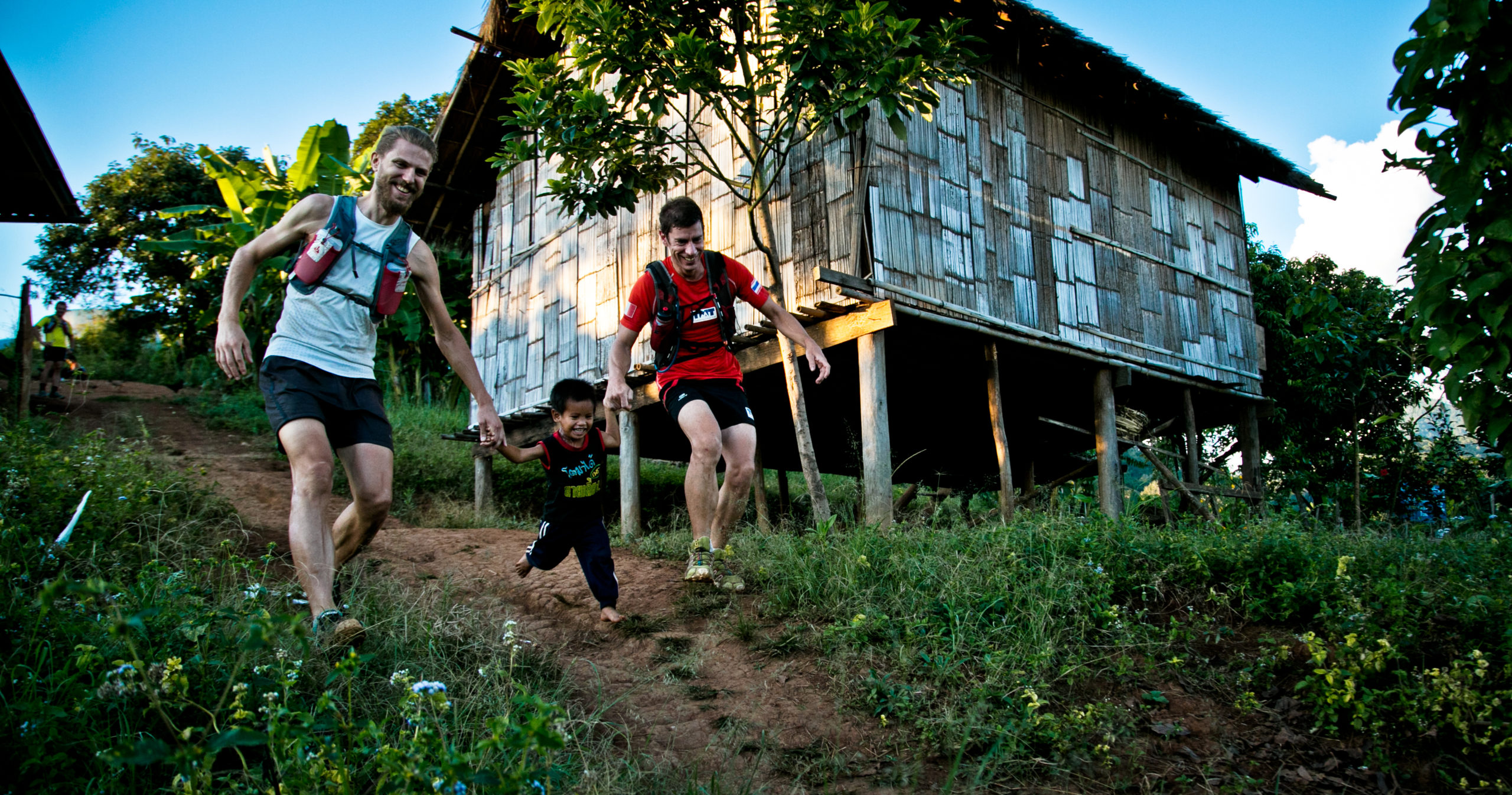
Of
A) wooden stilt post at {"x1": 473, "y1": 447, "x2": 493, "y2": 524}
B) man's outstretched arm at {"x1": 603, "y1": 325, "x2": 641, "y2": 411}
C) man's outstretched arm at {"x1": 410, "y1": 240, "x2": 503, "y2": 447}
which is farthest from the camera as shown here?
wooden stilt post at {"x1": 473, "y1": 447, "x2": 493, "y2": 524}

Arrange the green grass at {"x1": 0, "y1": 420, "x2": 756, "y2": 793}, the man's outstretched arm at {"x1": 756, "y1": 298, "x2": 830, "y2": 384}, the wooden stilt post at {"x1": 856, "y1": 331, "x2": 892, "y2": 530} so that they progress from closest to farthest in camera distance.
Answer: the green grass at {"x1": 0, "y1": 420, "x2": 756, "y2": 793} → the man's outstretched arm at {"x1": 756, "y1": 298, "x2": 830, "y2": 384} → the wooden stilt post at {"x1": 856, "y1": 331, "x2": 892, "y2": 530}

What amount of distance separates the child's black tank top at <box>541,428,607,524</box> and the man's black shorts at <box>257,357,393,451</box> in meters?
1.17

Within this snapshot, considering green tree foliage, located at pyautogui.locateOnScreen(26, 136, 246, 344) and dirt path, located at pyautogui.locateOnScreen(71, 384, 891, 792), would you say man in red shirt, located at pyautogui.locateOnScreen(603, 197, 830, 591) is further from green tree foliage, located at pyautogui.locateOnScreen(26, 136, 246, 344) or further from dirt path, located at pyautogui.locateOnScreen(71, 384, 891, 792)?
green tree foliage, located at pyautogui.locateOnScreen(26, 136, 246, 344)

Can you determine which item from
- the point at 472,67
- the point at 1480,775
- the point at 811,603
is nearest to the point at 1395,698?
the point at 1480,775

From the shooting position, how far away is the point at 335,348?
346cm

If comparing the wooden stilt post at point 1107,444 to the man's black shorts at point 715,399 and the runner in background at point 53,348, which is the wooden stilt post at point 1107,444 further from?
the runner in background at point 53,348

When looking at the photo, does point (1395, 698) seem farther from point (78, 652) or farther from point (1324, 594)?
point (78, 652)

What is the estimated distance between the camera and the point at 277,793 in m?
2.37

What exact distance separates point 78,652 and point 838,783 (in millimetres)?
2267

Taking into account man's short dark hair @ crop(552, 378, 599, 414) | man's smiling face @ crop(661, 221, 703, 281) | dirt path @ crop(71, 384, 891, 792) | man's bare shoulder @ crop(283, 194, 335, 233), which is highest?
man's smiling face @ crop(661, 221, 703, 281)

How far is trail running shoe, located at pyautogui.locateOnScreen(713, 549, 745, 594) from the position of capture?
16.1 ft

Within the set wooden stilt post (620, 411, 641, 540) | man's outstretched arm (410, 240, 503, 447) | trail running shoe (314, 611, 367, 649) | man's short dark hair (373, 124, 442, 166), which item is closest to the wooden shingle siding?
wooden stilt post (620, 411, 641, 540)

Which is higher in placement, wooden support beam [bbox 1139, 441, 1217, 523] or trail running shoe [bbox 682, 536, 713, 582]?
wooden support beam [bbox 1139, 441, 1217, 523]

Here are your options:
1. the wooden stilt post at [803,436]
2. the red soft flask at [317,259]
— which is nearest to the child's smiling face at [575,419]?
the red soft flask at [317,259]
